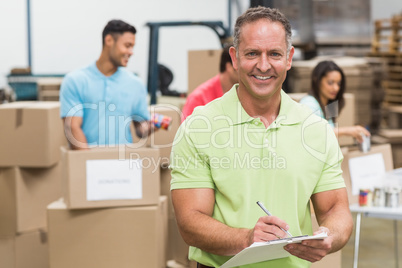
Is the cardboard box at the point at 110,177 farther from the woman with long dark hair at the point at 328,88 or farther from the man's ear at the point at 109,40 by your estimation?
the woman with long dark hair at the point at 328,88

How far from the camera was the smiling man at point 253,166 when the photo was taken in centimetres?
187

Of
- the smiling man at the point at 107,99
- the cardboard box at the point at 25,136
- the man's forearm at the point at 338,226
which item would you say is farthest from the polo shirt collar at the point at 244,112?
the cardboard box at the point at 25,136

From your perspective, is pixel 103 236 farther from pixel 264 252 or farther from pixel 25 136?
pixel 264 252

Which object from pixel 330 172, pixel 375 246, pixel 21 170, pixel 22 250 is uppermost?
pixel 330 172

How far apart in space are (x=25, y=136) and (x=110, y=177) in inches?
44.7

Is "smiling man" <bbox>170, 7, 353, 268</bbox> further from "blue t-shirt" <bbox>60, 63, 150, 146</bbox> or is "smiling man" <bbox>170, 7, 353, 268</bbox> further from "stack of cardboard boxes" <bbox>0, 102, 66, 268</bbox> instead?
"stack of cardboard boxes" <bbox>0, 102, 66, 268</bbox>

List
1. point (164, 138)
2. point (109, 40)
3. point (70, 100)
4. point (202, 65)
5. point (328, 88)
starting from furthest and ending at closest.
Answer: point (202, 65) → point (164, 138) → point (328, 88) → point (109, 40) → point (70, 100)

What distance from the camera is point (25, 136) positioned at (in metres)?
4.49

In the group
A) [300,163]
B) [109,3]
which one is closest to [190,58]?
[300,163]

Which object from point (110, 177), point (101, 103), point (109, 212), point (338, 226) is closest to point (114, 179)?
point (110, 177)

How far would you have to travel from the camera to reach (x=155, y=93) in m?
6.80

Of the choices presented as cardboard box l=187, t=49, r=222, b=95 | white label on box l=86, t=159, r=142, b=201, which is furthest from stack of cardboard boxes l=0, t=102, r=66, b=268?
cardboard box l=187, t=49, r=222, b=95

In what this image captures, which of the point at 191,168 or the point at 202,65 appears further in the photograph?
the point at 202,65

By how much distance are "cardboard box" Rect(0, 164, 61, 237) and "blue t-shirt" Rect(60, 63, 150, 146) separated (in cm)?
70
